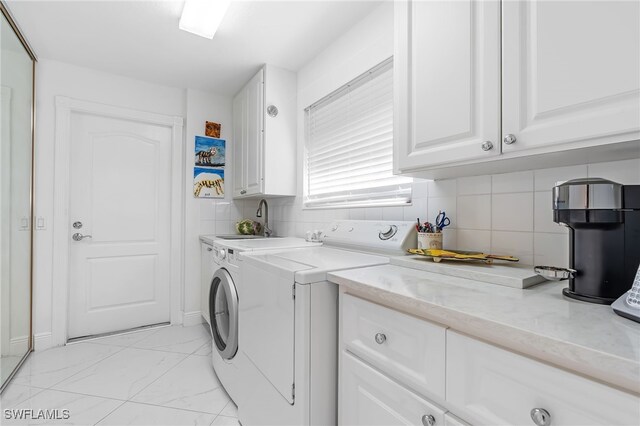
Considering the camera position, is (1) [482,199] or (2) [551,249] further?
(1) [482,199]

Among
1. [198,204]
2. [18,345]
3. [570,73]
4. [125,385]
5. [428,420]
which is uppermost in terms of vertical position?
[570,73]

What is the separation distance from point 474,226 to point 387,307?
73 cm

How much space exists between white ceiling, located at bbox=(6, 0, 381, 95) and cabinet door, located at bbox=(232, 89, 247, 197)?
295 millimetres

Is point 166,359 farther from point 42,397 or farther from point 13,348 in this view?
point 13,348

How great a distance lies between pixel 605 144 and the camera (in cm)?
75

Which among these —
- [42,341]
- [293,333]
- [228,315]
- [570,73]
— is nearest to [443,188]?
[570,73]

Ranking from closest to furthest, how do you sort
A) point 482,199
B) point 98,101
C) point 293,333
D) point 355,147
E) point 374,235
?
point 293,333
point 482,199
point 374,235
point 355,147
point 98,101

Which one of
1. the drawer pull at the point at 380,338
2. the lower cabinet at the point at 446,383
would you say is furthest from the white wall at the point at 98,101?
the drawer pull at the point at 380,338

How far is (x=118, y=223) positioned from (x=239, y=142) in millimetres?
1406

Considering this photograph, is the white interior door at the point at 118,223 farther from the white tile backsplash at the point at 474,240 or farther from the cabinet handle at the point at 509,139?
the cabinet handle at the point at 509,139

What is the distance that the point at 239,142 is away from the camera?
3051 millimetres

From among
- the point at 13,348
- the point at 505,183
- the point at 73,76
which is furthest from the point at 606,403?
the point at 73,76

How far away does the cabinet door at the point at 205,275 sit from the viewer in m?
2.67

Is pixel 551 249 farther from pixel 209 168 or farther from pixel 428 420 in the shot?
pixel 209 168
